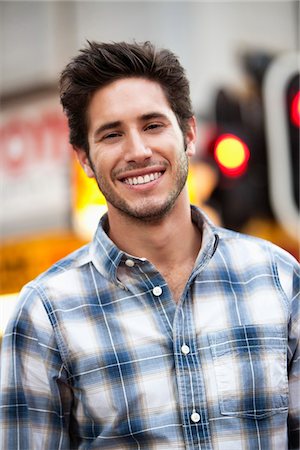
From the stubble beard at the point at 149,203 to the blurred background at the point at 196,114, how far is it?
120 inches

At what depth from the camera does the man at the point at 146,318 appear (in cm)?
222

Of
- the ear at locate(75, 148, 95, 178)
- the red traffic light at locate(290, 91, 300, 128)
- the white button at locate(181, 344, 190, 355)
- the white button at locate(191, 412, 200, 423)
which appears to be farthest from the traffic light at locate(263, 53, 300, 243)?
the white button at locate(191, 412, 200, 423)

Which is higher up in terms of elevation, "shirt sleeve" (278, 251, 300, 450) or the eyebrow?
the eyebrow

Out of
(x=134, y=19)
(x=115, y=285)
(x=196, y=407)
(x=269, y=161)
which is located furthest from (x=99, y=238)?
(x=134, y=19)

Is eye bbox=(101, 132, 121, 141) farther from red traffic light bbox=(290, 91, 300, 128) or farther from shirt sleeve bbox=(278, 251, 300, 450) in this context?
red traffic light bbox=(290, 91, 300, 128)

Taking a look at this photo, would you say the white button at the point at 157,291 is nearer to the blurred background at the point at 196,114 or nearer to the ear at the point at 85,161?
the ear at the point at 85,161

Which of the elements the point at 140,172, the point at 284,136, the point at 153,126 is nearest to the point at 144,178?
the point at 140,172

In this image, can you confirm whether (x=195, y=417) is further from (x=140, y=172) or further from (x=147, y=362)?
(x=140, y=172)

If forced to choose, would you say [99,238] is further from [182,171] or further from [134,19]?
[134,19]

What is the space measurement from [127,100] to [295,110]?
313cm

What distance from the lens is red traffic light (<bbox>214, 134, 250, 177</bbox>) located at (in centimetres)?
611

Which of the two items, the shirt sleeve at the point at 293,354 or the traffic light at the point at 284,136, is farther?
the traffic light at the point at 284,136

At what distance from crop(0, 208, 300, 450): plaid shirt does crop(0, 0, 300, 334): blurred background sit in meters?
→ 3.15

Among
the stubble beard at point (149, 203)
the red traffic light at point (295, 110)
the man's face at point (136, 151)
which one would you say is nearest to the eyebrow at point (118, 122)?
the man's face at point (136, 151)
